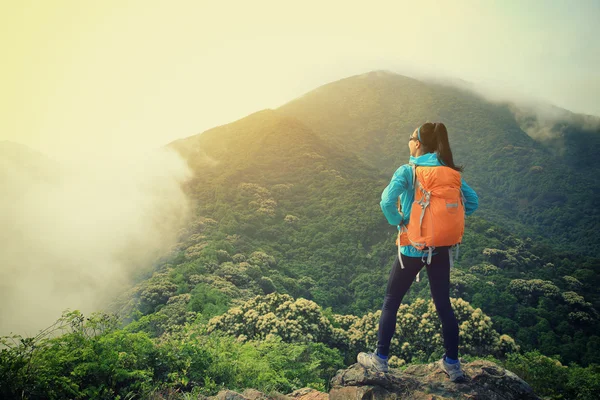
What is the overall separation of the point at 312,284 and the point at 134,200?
81.0 feet

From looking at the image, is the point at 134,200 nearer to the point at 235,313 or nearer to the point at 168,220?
the point at 168,220

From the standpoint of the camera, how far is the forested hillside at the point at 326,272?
157 inches

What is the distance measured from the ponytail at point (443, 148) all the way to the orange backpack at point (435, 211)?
109mm

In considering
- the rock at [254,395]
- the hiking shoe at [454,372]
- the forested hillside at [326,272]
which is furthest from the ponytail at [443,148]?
the forested hillside at [326,272]

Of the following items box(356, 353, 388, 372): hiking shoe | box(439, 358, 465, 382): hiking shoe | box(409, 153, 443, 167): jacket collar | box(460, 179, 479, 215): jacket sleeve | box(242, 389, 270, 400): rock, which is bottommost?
box(242, 389, 270, 400): rock

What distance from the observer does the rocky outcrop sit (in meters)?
3.14

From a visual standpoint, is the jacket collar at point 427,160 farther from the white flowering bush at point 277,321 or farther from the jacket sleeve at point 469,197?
the white flowering bush at point 277,321

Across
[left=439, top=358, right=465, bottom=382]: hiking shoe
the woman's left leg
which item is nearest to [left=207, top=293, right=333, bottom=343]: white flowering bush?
[left=439, top=358, right=465, bottom=382]: hiking shoe

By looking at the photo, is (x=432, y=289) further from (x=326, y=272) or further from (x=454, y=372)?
(x=326, y=272)

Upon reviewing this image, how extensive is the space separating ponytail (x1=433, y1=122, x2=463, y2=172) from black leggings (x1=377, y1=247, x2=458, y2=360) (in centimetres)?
76

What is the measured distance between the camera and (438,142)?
3057mm

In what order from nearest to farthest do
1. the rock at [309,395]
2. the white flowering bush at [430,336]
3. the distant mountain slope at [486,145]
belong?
the rock at [309,395] < the white flowering bush at [430,336] < the distant mountain slope at [486,145]

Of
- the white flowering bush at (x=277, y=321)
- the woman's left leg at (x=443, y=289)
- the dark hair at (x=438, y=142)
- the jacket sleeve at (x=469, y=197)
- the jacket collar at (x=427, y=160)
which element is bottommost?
the white flowering bush at (x=277, y=321)

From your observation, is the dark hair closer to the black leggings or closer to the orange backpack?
the orange backpack
